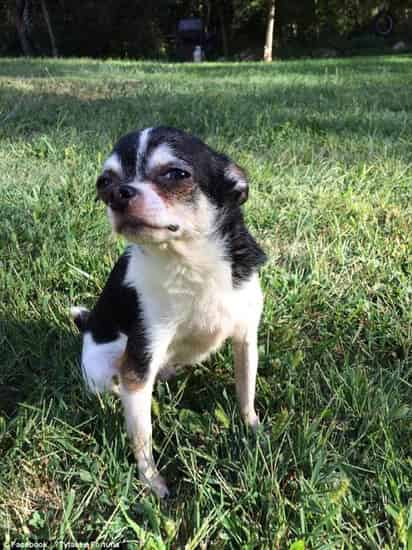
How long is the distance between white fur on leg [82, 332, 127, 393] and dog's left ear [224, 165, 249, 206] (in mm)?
601

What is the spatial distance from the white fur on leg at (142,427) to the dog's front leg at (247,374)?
12.7 inches

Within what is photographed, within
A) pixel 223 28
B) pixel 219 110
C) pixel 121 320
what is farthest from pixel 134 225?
pixel 223 28

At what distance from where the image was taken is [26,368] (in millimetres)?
1912

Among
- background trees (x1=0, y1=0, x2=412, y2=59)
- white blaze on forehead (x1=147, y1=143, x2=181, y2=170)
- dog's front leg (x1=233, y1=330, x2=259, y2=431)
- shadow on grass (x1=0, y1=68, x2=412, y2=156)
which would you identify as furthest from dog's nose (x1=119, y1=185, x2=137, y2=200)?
background trees (x1=0, y1=0, x2=412, y2=59)

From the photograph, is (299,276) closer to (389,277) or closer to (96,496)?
(389,277)

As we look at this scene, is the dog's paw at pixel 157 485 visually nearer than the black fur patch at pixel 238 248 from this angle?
Yes

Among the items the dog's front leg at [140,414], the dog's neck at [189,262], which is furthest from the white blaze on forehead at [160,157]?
the dog's front leg at [140,414]

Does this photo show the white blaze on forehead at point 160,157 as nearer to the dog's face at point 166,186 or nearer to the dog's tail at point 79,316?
the dog's face at point 166,186

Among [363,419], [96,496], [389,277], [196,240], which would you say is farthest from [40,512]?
[389,277]

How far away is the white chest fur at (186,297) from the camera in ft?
4.89

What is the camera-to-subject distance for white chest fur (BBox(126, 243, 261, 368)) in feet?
4.89

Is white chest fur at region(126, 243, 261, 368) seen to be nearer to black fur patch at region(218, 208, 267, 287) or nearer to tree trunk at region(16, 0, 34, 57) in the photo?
black fur patch at region(218, 208, 267, 287)

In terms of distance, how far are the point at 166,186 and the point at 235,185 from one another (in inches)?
10.4

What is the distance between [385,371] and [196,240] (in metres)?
0.85
